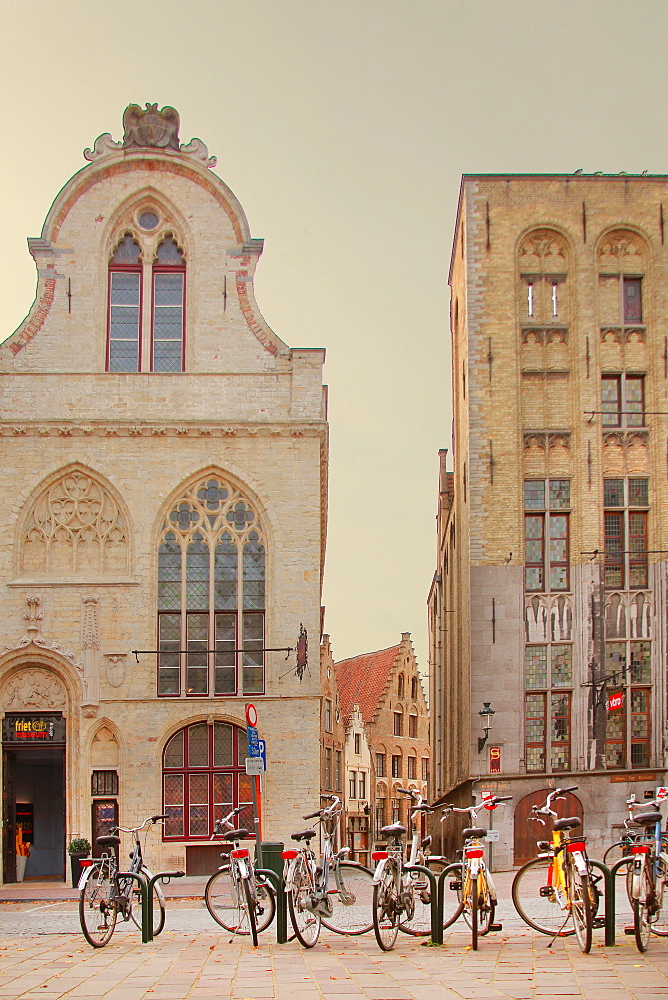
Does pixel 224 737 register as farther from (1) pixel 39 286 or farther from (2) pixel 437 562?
(2) pixel 437 562

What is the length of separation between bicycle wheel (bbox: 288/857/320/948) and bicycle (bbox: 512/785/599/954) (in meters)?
2.01

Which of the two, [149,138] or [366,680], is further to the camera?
[366,680]

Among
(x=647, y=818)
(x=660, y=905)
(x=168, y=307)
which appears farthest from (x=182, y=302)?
(x=660, y=905)

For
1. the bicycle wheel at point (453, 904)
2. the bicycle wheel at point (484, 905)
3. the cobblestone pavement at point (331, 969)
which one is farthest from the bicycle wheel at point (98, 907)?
the bicycle wheel at point (484, 905)

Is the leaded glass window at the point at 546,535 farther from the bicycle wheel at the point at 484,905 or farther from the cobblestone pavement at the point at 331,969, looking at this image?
the bicycle wheel at the point at 484,905

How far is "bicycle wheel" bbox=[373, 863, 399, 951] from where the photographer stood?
1234cm

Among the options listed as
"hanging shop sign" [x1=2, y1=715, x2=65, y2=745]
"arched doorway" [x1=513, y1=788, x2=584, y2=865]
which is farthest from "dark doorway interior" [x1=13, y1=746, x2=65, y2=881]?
"arched doorway" [x1=513, y1=788, x2=584, y2=865]

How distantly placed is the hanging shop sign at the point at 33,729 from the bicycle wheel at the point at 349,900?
15444 millimetres

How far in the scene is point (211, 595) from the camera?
28.5 m

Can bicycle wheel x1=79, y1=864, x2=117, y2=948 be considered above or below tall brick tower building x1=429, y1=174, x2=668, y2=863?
below

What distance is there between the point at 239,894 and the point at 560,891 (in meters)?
3.37

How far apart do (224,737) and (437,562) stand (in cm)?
2350

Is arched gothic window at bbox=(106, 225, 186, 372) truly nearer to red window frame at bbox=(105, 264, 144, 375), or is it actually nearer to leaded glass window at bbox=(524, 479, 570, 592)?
red window frame at bbox=(105, 264, 144, 375)

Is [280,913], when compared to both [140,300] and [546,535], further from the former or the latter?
[140,300]
